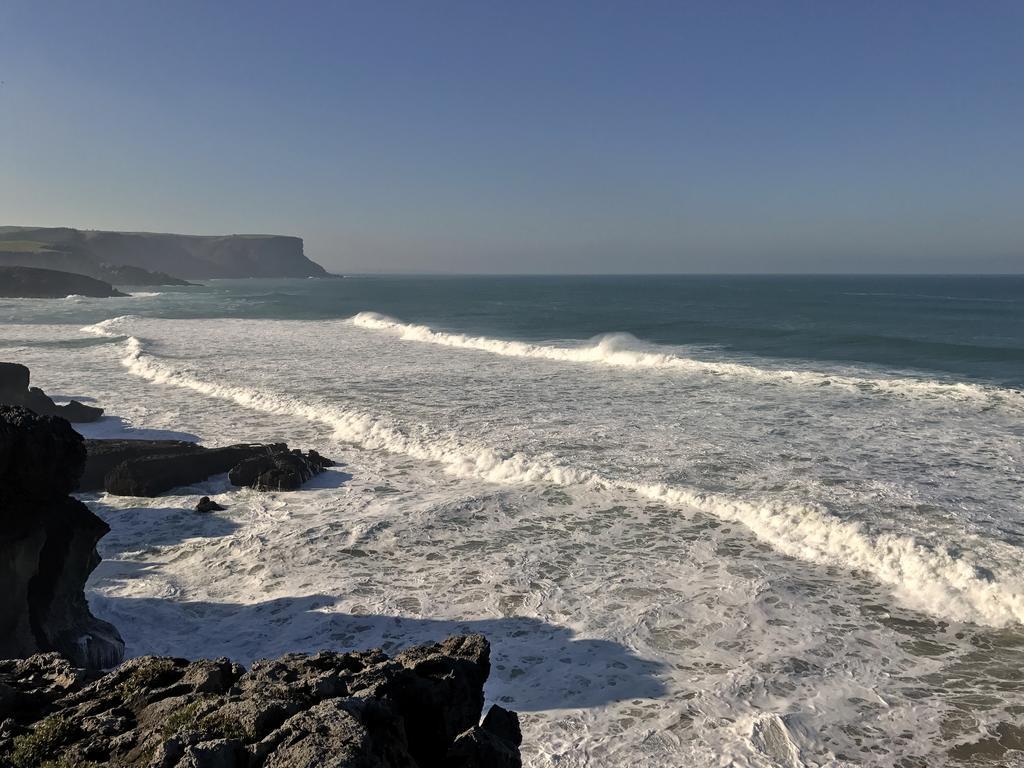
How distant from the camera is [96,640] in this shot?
320 inches

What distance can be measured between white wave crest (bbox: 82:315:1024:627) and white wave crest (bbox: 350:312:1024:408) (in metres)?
15.8

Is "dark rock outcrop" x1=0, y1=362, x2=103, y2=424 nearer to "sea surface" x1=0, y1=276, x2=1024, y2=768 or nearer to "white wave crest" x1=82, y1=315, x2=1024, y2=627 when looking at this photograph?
"sea surface" x1=0, y1=276, x2=1024, y2=768

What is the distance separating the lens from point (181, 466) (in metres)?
15.5

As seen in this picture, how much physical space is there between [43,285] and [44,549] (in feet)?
→ 361

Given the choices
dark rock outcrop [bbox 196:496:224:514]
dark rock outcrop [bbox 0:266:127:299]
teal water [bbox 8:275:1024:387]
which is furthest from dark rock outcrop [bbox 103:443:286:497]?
dark rock outcrop [bbox 0:266:127:299]

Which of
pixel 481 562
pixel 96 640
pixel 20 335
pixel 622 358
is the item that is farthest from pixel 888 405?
pixel 20 335

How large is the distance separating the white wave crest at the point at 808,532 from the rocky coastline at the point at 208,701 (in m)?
7.98

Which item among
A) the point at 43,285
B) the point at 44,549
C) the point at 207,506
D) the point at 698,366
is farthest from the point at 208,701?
the point at 43,285

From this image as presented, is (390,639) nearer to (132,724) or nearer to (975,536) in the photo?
(132,724)

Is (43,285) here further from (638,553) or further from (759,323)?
(638,553)

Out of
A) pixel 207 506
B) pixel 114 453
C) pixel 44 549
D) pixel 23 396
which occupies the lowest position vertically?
pixel 207 506

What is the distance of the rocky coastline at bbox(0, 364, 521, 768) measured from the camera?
3.95 m

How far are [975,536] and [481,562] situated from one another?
8684 millimetres

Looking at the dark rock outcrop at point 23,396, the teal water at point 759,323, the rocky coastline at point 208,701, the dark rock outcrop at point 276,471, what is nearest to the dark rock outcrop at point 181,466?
the dark rock outcrop at point 276,471
